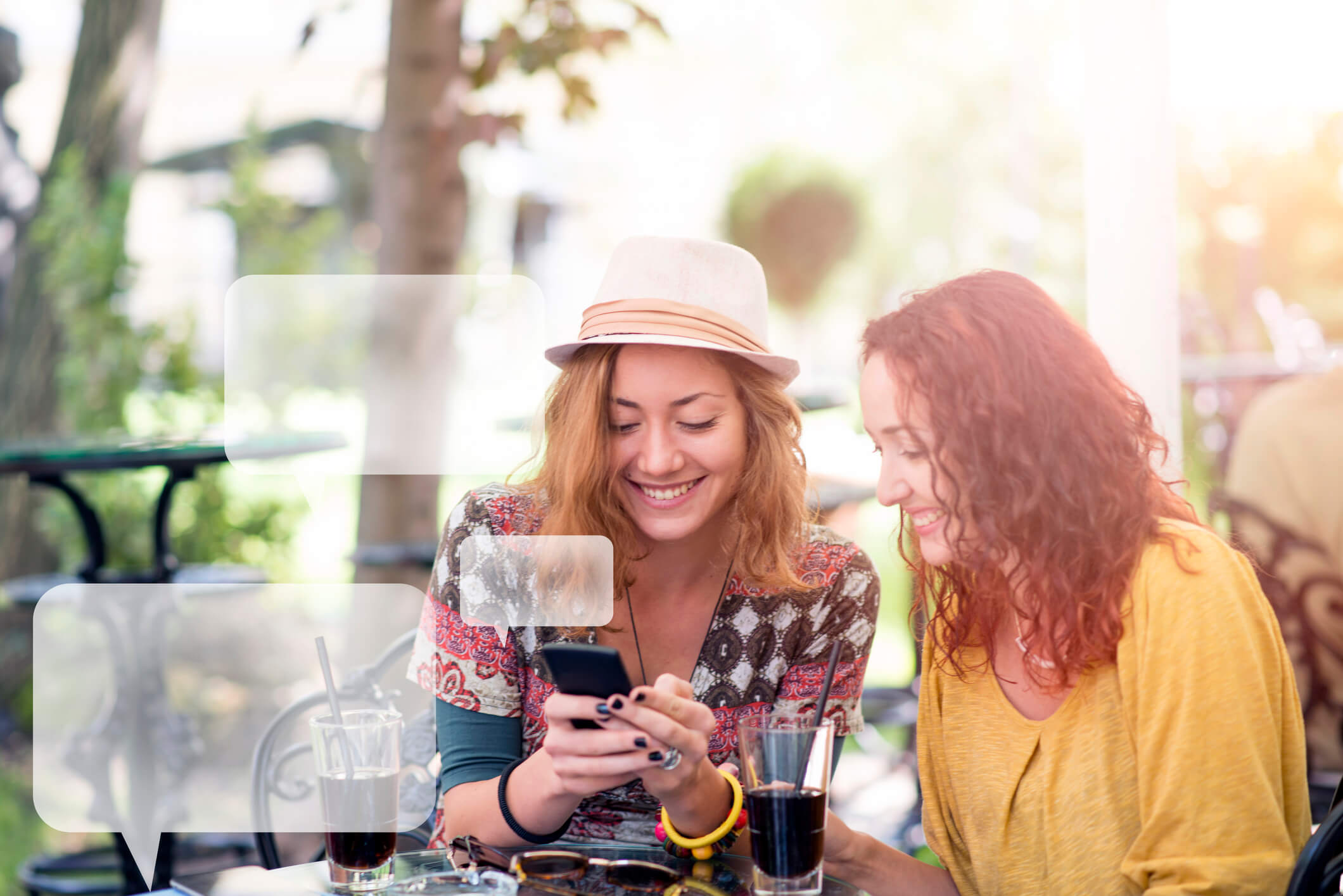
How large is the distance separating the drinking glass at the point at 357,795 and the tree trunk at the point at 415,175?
213cm

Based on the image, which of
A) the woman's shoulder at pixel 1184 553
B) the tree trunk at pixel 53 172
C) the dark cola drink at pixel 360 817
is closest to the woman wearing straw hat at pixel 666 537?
the dark cola drink at pixel 360 817

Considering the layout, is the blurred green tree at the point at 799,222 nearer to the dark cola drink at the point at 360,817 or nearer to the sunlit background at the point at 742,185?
the sunlit background at the point at 742,185

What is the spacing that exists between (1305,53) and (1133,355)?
4580 mm

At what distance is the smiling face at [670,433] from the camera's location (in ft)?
5.34

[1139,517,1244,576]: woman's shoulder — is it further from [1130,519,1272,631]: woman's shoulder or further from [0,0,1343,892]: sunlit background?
[0,0,1343,892]: sunlit background

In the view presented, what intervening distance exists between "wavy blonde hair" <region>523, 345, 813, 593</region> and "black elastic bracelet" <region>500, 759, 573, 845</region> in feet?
1.10

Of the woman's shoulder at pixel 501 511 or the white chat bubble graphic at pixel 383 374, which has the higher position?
the white chat bubble graphic at pixel 383 374

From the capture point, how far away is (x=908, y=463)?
4.37ft

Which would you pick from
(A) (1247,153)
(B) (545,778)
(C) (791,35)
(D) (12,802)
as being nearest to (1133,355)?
(B) (545,778)

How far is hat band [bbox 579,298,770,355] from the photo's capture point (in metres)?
1.62

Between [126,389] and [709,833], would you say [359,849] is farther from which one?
[126,389]

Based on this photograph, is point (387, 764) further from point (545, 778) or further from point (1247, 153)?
point (1247, 153)

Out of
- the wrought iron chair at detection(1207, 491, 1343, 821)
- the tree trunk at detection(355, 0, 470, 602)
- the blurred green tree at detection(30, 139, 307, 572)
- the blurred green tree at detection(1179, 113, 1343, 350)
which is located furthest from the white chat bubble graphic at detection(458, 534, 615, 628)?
the blurred green tree at detection(1179, 113, 1343, 350)

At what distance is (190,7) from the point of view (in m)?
7.47
